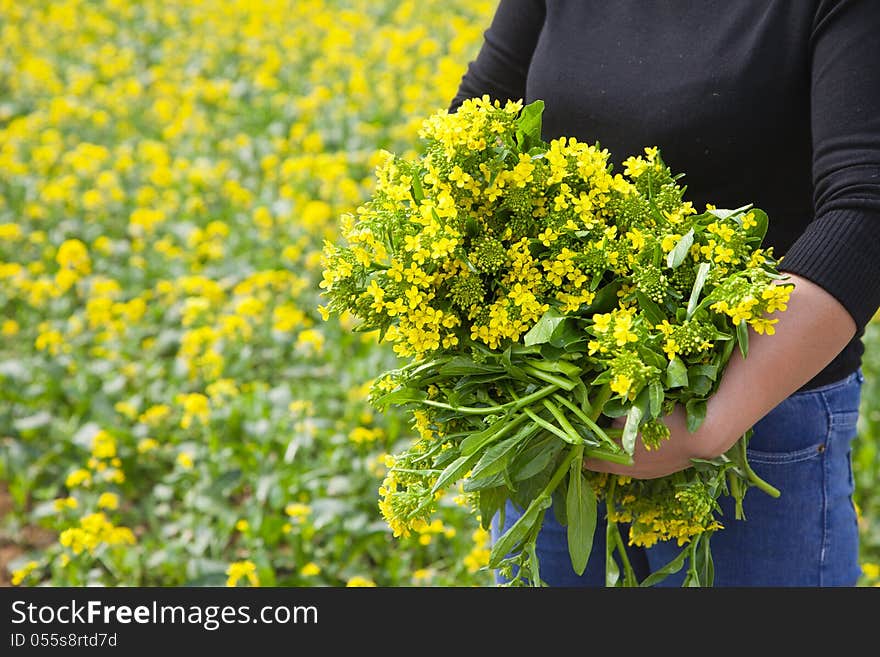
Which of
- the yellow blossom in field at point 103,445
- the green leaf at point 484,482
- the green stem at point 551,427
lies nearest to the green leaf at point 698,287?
the green stem at point 551,427

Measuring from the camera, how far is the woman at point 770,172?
50.3 inches

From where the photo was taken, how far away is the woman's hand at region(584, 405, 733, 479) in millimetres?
1298

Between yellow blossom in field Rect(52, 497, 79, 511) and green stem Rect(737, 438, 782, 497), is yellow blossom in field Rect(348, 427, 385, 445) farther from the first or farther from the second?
green stem Rect(737, 438, 782, 497)

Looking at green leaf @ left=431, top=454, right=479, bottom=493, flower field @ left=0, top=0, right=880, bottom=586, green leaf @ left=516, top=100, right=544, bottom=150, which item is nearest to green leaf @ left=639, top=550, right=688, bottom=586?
green leaf @ left=431, top=454, right=479, bottom=493

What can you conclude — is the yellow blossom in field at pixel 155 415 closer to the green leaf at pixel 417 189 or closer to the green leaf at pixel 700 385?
the green leaf at pixel 417 189

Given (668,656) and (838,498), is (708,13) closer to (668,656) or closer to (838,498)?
(838,498)

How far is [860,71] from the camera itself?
4.16ft

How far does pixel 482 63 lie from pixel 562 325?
696 millimetres

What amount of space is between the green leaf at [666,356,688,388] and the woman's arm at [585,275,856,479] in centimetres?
7

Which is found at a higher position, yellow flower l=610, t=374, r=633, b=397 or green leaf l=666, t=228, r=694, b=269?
green leaf l=666, t=228, r=694, b=269

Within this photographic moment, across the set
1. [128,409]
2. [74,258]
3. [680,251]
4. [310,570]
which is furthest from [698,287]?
[74,258]

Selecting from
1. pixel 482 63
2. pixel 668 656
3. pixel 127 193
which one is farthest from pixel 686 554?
pixel 127 193

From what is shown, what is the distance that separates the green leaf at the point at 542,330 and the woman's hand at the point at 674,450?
6.2 inches

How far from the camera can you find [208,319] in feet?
12.0
